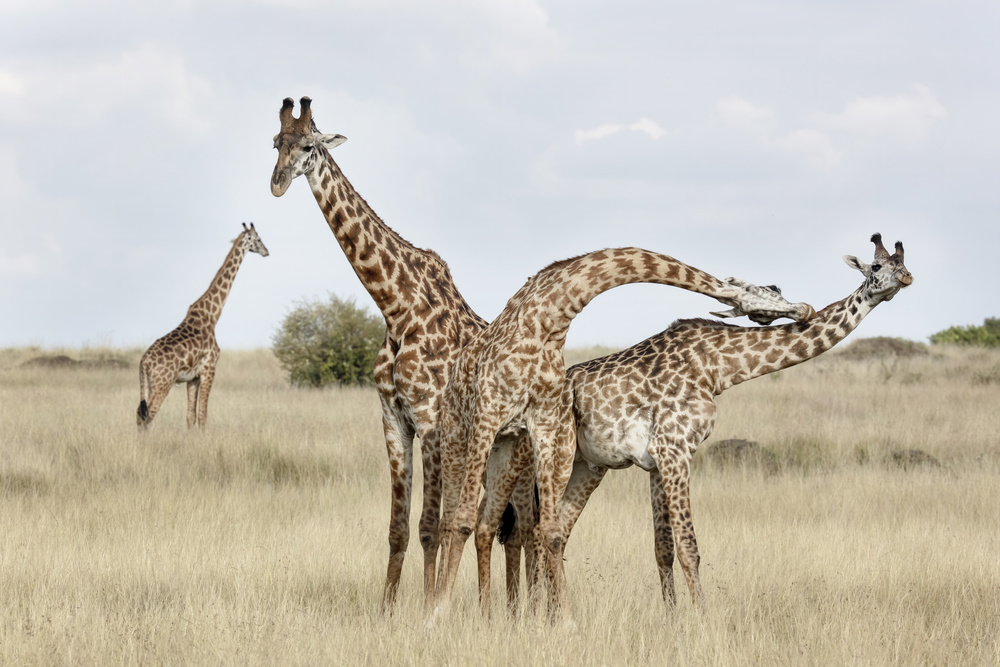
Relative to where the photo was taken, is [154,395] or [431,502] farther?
[154,395]

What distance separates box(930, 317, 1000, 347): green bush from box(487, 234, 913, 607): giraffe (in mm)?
30250

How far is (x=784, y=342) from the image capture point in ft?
21.6

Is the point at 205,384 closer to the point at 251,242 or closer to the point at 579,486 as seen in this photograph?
the point at 251,242

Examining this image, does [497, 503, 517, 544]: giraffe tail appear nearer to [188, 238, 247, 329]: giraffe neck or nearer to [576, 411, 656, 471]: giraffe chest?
[576, 411, 656, 471]: giraffe chest

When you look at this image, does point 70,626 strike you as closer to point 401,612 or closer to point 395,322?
point 401,612

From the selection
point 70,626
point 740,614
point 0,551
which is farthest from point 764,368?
point 0,551

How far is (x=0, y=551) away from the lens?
8352 mm

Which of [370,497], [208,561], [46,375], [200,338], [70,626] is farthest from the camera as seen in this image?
[46,375]

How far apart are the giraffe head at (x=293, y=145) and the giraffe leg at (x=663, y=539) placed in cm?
309

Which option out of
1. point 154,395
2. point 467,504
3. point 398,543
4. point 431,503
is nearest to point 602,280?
point 467,504

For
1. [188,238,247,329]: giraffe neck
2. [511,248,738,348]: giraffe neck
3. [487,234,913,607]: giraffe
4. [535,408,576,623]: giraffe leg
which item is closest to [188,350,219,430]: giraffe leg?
[188,238,247,329]: giraffe neck

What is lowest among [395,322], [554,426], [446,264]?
[554,426]

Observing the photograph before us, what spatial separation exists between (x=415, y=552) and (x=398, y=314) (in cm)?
288

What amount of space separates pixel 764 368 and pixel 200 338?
11218 millimetres
